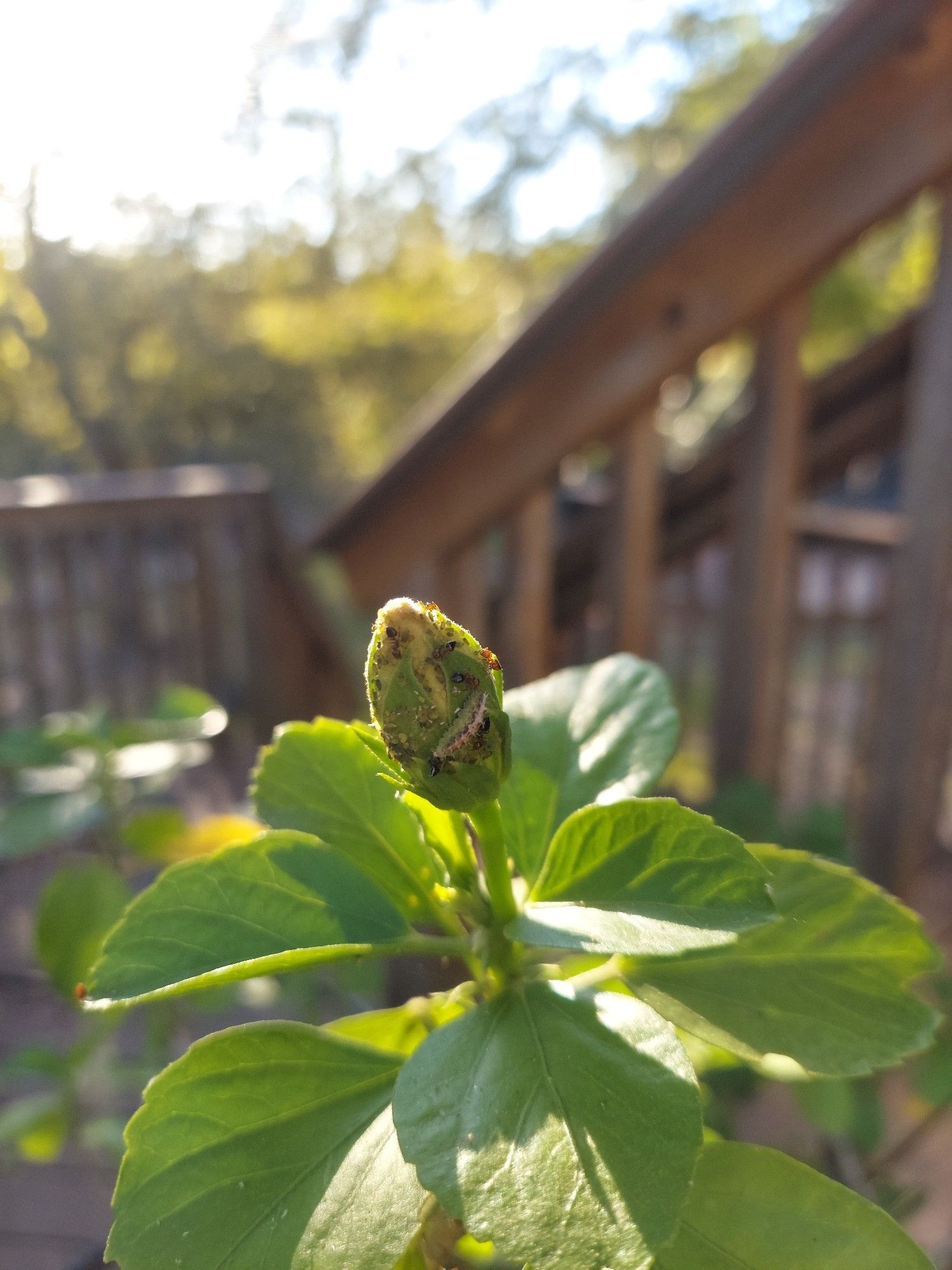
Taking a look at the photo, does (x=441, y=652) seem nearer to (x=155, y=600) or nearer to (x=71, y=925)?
(x=71, y=925)

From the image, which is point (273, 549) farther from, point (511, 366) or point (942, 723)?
point (942, 723)

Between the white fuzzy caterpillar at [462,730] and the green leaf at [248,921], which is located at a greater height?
the white fuzzy caterpillar at [462,730]

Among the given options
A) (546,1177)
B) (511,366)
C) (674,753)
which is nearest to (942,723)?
(511,366)

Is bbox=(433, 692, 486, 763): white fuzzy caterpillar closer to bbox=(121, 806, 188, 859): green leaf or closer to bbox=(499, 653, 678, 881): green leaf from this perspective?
bbox=(499, 653, 678, 881): green leaf

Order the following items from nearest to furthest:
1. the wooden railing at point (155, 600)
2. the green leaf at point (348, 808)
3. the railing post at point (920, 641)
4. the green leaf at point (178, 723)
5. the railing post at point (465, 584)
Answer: the green leaf at point (348, 808), the green leaf at point (178, 723), the railing post at point (920, 641), the railing post at point (465, 584), the wooden railing at point (155, 600)

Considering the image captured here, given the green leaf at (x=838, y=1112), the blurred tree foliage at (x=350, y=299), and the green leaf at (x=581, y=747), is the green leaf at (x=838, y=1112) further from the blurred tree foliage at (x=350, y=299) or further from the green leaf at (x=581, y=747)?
the blurred tree foliage at (x=350, y=299)

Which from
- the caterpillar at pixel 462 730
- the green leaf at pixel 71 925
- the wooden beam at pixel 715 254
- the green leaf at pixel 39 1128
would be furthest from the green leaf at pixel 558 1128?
the wooden beam at pixel 715 254
